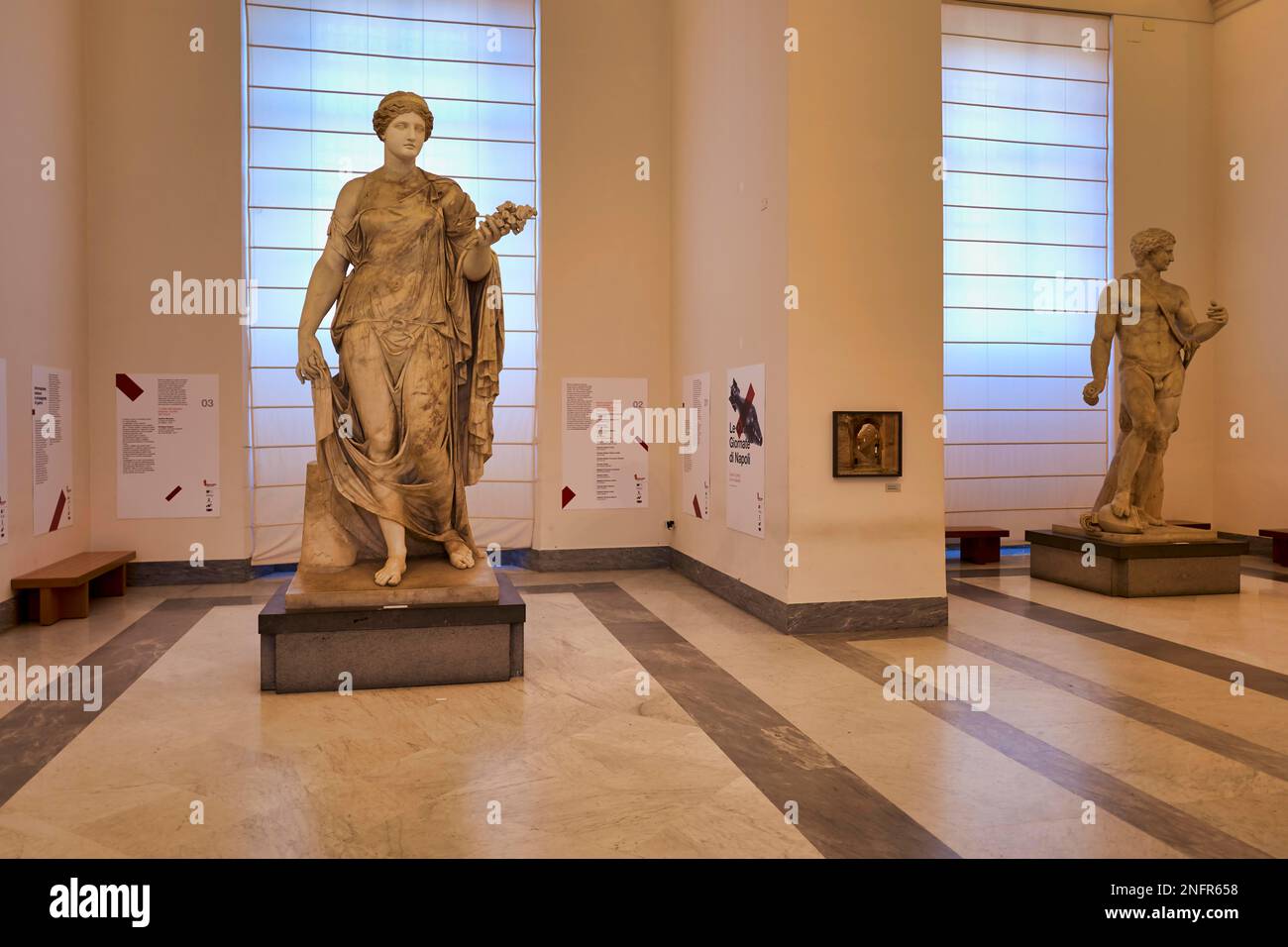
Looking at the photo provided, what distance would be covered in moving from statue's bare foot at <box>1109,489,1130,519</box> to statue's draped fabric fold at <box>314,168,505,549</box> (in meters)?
5.29

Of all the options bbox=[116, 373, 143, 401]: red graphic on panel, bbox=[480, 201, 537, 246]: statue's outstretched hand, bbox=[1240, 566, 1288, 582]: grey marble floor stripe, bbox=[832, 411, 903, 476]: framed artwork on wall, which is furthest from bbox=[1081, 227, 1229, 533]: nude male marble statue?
bbox=[116, 373, 143, 401]: red graphic on panel

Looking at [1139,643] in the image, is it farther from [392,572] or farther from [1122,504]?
[392,572]

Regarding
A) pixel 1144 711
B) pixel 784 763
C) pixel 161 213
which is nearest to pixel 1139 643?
pixel 1144 711

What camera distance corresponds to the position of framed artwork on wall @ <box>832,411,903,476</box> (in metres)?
6.17

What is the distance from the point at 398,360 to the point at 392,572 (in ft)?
3.64

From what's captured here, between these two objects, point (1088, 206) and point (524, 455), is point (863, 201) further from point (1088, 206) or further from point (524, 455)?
point (1088, 206)

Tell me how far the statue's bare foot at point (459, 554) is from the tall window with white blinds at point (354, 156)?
3363 mm

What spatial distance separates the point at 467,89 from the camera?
351 inches

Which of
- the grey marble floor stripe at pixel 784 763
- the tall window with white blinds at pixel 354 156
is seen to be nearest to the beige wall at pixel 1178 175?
the tall window with white blinds at pixel 354 156

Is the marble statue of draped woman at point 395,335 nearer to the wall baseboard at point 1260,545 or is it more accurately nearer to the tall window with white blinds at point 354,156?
the tall window with white blinds at point 354,156

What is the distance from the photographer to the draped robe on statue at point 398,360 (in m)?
5.15

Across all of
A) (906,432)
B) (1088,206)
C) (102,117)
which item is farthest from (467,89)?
(1088,206)

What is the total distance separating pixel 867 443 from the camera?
20.4 ft

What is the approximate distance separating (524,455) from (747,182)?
11.0 ft
